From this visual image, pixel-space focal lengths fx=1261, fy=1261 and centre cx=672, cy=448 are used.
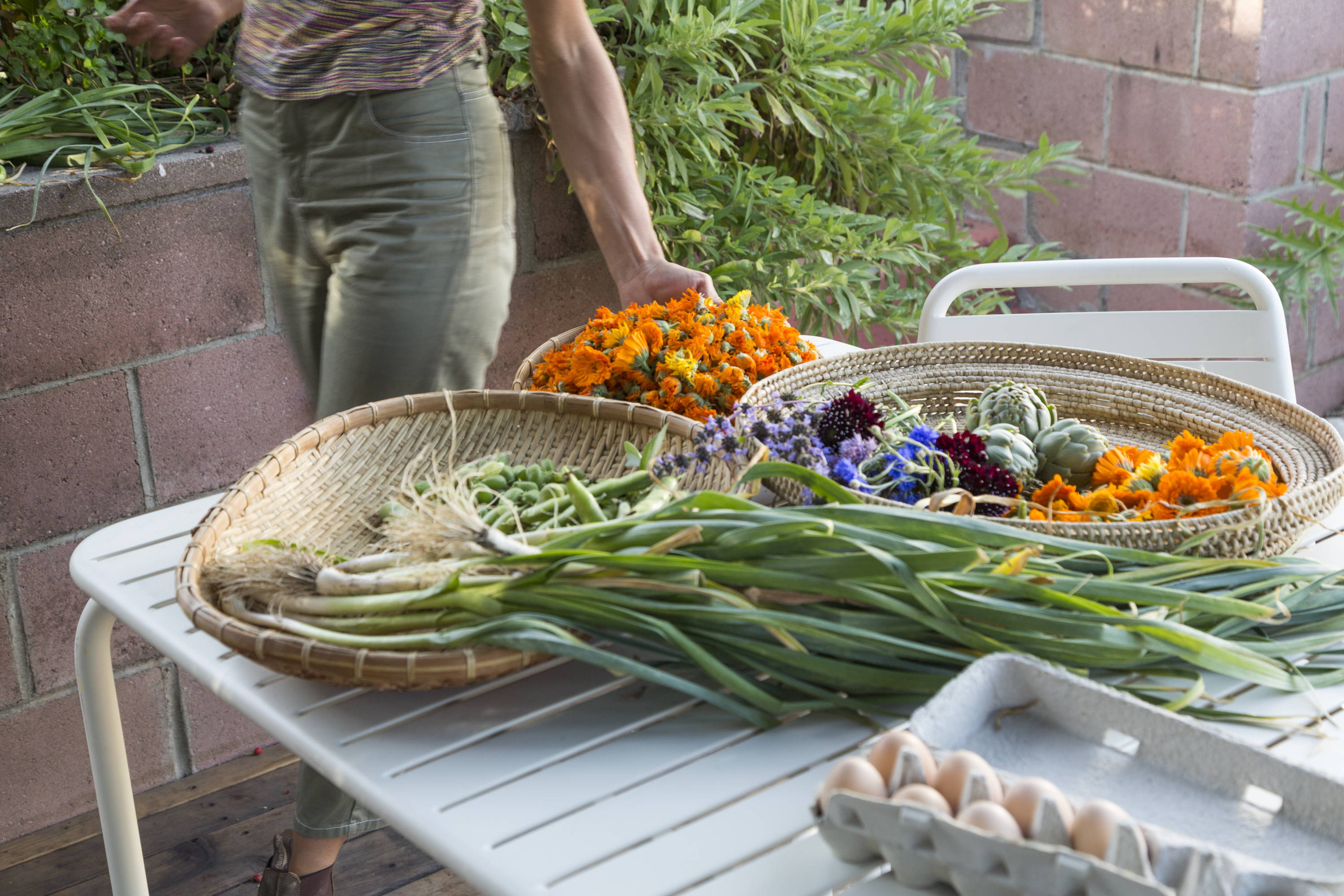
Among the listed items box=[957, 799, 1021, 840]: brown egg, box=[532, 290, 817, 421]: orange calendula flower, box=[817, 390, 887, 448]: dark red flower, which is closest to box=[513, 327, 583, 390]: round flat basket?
box=[532, 290, 817, 421]: orange calendula flower

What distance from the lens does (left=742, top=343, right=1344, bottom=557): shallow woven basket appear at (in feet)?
3.49

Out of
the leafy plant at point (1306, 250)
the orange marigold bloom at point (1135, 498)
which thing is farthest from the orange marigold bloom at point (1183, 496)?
the leafy plant at point (1306, 250)

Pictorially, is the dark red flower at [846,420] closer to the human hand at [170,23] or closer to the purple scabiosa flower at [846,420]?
the purple scabiosa flower at [846,420]

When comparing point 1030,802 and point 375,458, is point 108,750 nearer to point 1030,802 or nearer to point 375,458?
point 375,458

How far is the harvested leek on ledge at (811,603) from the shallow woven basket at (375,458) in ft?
0.15

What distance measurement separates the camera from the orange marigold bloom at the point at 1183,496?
951 millimetres

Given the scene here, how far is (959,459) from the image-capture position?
1.00 m

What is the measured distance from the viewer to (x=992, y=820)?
23.6 inches

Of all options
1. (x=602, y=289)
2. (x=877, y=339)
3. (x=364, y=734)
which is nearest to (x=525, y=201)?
(x=602, y=289)

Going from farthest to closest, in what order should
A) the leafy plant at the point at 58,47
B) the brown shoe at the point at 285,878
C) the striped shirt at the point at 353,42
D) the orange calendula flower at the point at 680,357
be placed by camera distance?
the leafy plant at the point at 58,47
the brown shoe at the point at 285,878
the striped shirt at the point at 353,42
the orange calendula flower at the point at 680,357

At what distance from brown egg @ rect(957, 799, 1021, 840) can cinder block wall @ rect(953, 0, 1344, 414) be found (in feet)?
7.31

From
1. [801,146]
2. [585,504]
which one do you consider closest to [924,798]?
[585,504]

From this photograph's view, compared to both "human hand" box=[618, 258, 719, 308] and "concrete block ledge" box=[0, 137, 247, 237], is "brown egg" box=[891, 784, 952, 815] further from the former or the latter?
"concrete block ledge" box=[0, 137, 247, 237]

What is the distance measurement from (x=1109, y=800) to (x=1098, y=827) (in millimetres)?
135
